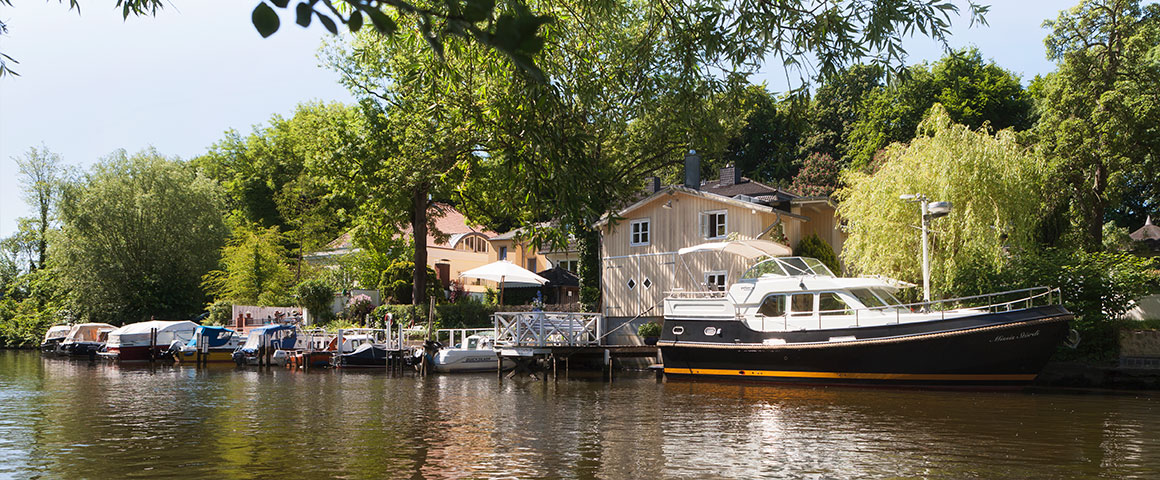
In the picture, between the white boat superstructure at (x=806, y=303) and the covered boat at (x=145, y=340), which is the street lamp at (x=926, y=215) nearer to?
the white boat superstructure at (x=806, y=303)

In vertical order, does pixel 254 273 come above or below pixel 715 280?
above

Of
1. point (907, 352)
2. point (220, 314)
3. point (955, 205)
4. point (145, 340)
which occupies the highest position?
point (955, 205)

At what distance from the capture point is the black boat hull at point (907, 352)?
18109 millimetres

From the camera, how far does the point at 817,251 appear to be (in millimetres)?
29234

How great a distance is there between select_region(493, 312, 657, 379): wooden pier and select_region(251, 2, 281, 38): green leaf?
2271 centimetres

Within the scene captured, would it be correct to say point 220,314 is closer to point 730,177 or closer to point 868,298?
point 730,177

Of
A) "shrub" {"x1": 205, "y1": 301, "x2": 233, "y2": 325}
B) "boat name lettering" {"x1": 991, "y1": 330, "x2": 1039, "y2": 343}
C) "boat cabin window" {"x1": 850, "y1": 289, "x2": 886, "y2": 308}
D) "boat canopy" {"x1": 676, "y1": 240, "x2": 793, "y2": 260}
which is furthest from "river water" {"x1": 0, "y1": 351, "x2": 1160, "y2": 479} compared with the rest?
"shrub" {"x1": 205, "y1": 301, "x2": 233, "y2": 325}

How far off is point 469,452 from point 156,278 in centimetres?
4083

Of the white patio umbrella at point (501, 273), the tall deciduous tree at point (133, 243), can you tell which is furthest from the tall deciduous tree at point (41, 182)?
the white patio umbrella at point (501, 273)

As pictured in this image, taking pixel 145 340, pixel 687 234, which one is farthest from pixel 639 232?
pixel 145 340

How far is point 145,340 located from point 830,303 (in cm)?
3064

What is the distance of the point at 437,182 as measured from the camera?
33.2 metres

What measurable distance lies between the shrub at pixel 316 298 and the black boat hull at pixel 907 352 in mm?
21470

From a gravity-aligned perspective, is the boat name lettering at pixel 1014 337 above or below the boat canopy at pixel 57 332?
above
